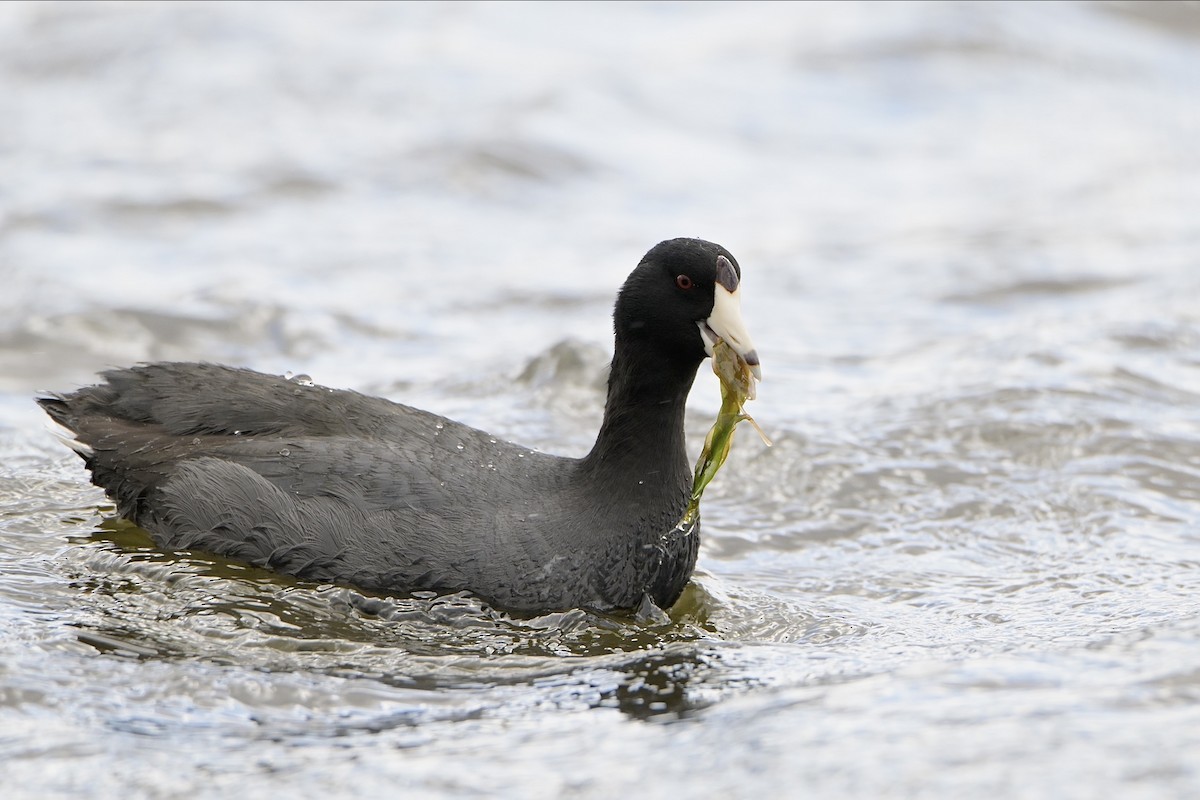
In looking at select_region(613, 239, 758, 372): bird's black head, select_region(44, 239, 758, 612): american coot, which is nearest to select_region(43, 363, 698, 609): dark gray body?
select_region(44, 239, 758, 612): american coot

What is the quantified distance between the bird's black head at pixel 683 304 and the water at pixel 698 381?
3.41 ft

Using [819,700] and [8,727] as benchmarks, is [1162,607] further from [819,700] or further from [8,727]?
[8,727]

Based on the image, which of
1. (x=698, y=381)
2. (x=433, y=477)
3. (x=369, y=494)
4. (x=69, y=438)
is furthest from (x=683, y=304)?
(x=698, y=381)

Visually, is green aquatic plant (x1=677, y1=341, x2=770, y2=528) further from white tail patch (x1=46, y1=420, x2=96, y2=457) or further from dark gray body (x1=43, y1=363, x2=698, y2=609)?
white tail patch (x1=46, y1=420, x2=96, y2=457)

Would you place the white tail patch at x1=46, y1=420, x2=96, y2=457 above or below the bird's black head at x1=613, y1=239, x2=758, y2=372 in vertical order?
below

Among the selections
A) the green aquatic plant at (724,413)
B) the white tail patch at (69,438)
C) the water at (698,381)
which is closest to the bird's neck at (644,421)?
the green aquatic plant at (724,413)

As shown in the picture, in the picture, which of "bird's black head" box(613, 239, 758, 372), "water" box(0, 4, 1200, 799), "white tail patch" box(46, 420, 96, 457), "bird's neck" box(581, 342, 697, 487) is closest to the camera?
"water" box(0, 4, 1200, 799)

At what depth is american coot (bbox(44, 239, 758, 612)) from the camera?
5363mm

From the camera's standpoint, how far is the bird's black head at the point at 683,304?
531 cm

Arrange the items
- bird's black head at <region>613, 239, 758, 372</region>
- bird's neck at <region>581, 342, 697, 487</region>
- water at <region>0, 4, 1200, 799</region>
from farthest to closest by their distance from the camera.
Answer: bird's neck at <region>581, 342, 697, 487</region>, bird's black head at <region>613, 239, 758, 372</region>, water at <region>0, 4, 1200, 799</region>

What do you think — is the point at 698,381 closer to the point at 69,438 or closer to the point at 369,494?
the point at 369,494

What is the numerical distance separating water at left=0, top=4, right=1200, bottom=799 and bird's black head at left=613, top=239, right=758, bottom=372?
104 centimetres

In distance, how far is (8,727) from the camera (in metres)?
4.31

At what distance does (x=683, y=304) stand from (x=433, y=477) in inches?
43.1
